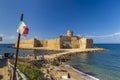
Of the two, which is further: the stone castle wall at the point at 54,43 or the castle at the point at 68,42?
the stone castle wall at the point at 54,43

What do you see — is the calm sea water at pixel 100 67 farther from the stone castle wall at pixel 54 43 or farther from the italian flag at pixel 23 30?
the stone castle wall at pixel 54 43

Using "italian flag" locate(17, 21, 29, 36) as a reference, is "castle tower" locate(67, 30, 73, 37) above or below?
above

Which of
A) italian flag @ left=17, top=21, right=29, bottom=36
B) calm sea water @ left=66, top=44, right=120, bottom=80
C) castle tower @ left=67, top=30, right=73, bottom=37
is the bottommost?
calm sea water @ left=66, top=44, right=120, bottom=80

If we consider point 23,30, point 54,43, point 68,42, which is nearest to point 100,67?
point 23,30

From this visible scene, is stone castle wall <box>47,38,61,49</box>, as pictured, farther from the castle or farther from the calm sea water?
the calm sea water

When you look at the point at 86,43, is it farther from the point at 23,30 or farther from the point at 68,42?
the point at 23,30

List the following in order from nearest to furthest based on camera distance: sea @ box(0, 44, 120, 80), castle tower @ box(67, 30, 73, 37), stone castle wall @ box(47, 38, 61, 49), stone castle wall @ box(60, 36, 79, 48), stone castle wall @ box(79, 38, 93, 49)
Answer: sea @ box(0, 44, 120, 80)
stone castle wall @ box(79, 38, 93, 49)
stone castle wall @ box(47, 38, 61, 49)
stone castle wall @ box(60, 36, 79, 48)
castle tower @ box(67, 30, 73, 37)

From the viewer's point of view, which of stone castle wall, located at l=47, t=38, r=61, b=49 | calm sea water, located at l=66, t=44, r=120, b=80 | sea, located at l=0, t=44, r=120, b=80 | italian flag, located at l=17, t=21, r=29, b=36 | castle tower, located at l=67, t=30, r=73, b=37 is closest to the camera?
italian flag, located at l=17, t=21, r=29, b=36

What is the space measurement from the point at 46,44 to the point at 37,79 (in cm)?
9429

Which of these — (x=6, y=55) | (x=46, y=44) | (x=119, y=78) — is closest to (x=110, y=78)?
(x=119, y=78)

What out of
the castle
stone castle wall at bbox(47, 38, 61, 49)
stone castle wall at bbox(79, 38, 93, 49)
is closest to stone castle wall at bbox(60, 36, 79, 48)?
the castle

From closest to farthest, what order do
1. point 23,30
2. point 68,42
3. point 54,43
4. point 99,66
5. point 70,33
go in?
1. point 23,30
2. point 99,66
3. point 68,42
4. point 54,43
5. point 70,33

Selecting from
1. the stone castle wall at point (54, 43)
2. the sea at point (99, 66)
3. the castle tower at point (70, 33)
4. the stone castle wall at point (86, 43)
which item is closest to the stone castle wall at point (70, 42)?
the stone castle wall at point (54, 43)

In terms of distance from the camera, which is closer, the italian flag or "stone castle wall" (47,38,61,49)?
the italian flag
